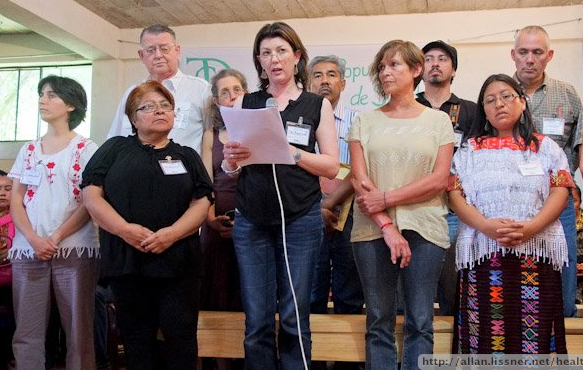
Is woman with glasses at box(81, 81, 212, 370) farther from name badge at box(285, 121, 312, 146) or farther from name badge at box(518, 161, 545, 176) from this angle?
name badge at box(518, 161, 545, 176)

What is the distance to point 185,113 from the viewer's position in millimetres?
3203

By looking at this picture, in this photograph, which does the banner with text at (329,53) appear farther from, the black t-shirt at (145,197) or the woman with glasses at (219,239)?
the black t-shirt at (145,197)

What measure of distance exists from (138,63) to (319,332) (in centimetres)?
462

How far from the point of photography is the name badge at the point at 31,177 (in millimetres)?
3002

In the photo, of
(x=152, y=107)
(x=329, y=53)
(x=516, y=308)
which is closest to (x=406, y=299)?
(x=516, y=308)

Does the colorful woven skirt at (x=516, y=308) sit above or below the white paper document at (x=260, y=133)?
below

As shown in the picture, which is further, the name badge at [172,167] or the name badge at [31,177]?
the name badge at [31,177]

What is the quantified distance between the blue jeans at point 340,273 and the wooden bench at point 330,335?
0.18 meters

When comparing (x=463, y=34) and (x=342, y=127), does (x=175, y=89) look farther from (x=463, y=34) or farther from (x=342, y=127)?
(x=463, y=34)

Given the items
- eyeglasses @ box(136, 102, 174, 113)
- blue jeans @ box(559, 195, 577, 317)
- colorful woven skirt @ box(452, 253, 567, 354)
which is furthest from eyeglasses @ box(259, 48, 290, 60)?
blue jeans @ box(559, 195, 577, 317)

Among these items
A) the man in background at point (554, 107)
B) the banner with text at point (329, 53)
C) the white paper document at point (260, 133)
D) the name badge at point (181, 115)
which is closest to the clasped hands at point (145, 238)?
the white paper document at point (260, 133)

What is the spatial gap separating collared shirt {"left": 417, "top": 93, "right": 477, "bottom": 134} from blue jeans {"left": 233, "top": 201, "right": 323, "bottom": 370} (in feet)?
3.20

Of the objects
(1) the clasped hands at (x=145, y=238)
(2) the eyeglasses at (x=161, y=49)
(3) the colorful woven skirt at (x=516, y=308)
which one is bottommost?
(3) the colorful woven skirt at (x=516, y=308)

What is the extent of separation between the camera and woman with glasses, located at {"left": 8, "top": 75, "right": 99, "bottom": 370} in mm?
2877
